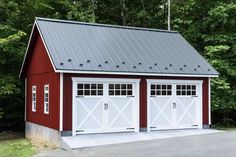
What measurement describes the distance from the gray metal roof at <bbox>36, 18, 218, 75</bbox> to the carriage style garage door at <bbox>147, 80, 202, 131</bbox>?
688 mm

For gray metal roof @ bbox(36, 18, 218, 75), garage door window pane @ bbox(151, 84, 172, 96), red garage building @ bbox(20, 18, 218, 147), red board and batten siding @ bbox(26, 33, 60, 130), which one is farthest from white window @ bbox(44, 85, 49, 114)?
garage door window pane @ bbox(151, 84, 172, 96)

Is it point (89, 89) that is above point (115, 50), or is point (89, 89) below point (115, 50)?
below

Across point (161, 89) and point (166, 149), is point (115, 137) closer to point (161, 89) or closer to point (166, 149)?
point (166, 149)

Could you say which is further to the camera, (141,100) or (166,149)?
(141,100)

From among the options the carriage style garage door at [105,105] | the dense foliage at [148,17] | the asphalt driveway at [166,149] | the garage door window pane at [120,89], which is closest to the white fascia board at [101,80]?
the carriage style garage door at [105,105]

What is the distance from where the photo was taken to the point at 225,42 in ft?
77.2

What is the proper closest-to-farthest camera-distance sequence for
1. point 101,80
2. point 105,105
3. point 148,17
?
point 101,80 → point 105,105 → point 148,17

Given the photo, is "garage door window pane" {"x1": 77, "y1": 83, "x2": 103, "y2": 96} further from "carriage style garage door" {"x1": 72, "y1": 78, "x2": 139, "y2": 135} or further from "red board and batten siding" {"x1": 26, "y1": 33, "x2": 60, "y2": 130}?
"red board and batten siding" {"x1": 26, "y1": 33, "x2": 60, "y2": 130}

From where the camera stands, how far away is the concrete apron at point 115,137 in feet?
44.5

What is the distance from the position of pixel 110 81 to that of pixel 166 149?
4.56 meters

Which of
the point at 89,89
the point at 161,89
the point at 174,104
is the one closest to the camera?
the point at 89,89

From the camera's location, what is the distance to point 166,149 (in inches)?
479

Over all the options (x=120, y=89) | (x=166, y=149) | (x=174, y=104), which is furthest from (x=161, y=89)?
(x=166, y=149)

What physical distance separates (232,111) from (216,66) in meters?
3.10
